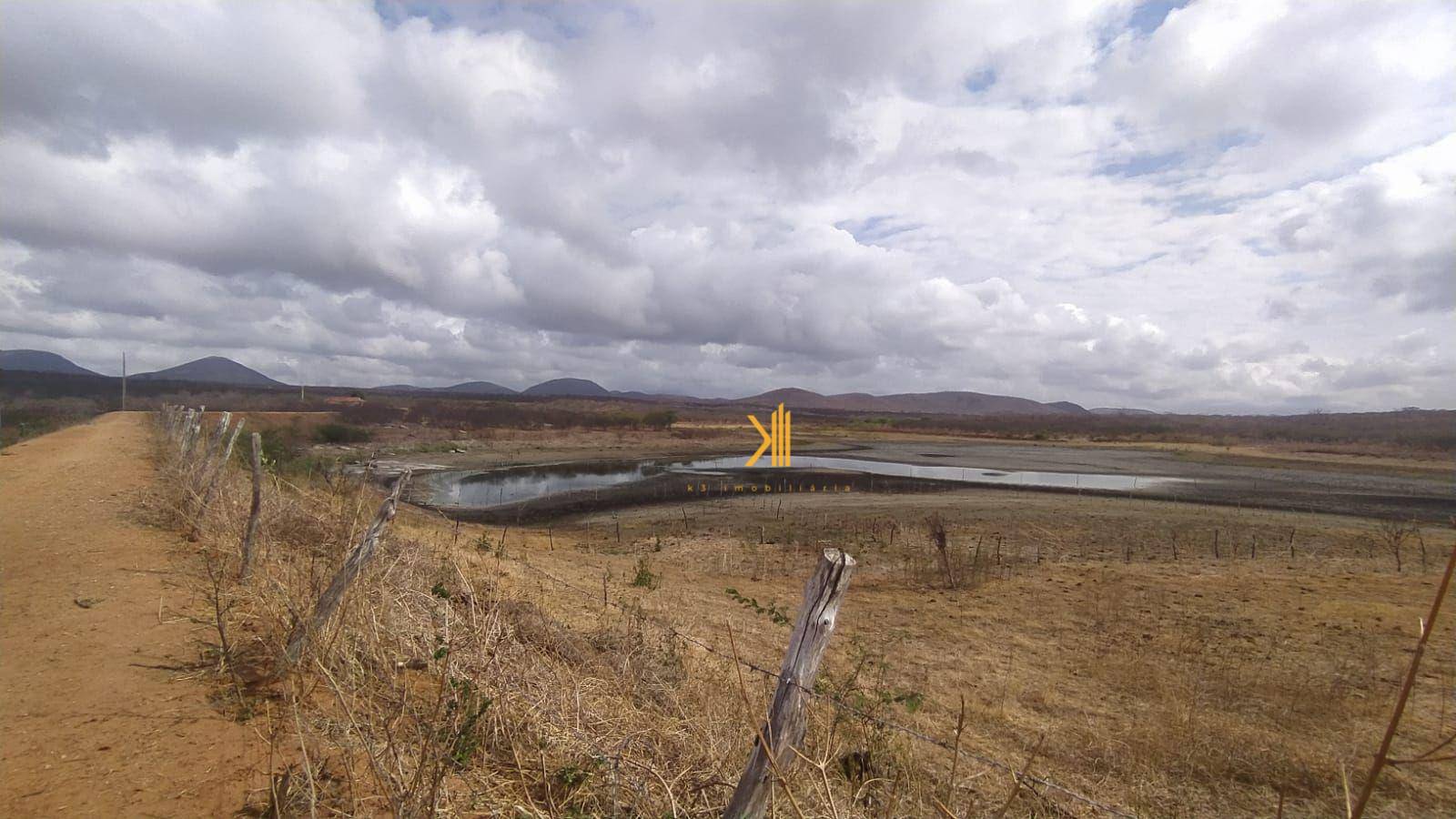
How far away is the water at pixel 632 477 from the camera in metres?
32.1

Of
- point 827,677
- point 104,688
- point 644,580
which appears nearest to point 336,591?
point 104,688

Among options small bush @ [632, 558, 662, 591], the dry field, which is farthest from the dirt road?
small bush @ [632, 558, 662, 591]

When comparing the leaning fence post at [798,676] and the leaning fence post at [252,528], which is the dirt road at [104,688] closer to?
the leaning fence post at [252,528]

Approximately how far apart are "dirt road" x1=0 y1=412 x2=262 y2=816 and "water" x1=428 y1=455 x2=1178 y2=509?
2006 cm

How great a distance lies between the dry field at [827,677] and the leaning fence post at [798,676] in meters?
0.34

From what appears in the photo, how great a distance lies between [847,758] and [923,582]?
9635mm

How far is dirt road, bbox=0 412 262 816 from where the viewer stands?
3709mm

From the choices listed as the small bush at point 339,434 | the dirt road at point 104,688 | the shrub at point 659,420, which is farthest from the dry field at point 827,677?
the shrub at point 659,420

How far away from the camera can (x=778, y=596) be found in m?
13.1

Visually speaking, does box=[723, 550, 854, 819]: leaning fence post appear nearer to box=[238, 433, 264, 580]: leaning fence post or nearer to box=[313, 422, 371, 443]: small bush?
box=[238, 433, 264, 580]: leaning fence post

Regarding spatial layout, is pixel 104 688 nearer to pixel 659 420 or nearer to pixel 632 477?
pixel 632 477

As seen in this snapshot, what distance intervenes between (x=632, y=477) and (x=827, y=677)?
1277 inches

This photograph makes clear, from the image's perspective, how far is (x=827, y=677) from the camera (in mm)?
7492

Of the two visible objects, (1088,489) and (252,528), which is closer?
(252,528)
